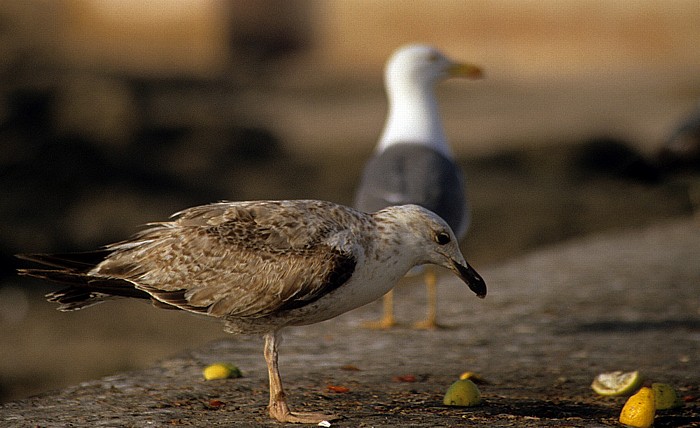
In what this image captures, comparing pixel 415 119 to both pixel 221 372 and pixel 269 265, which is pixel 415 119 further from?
pixel 269 265

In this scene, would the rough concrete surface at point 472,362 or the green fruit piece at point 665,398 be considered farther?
the green fruit piece at point 665,398

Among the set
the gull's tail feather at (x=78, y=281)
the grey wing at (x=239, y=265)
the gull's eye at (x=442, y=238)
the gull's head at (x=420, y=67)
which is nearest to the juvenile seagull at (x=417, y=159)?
the gull's head at (x=420, y=67)

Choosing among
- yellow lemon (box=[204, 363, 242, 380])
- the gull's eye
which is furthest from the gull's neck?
the gull's eye

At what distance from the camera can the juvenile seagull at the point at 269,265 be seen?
506cm

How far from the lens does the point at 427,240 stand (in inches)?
204

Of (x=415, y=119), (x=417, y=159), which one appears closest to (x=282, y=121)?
(x=415, y=119)

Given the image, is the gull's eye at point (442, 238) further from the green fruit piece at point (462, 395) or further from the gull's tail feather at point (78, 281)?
the gull's tail feather at point (78, 281)

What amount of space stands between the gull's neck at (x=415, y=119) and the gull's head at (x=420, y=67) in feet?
0.16

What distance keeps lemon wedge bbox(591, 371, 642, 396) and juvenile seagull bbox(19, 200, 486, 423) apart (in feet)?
3.73

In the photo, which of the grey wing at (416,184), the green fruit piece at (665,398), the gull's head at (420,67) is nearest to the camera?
the green fruit piece at (665,398)

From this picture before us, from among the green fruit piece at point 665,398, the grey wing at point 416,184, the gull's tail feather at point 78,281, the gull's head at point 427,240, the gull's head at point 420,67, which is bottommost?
the green fruit piece at point 665,398

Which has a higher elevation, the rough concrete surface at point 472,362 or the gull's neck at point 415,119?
the gull's neck at point 415,119

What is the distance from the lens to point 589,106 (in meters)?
26.3

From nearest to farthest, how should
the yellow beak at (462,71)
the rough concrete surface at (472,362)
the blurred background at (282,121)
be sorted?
1. the rough concrete surface at (472,362)
2. the yellow beak at (462,71)
3. the blurred background at (282,121)
